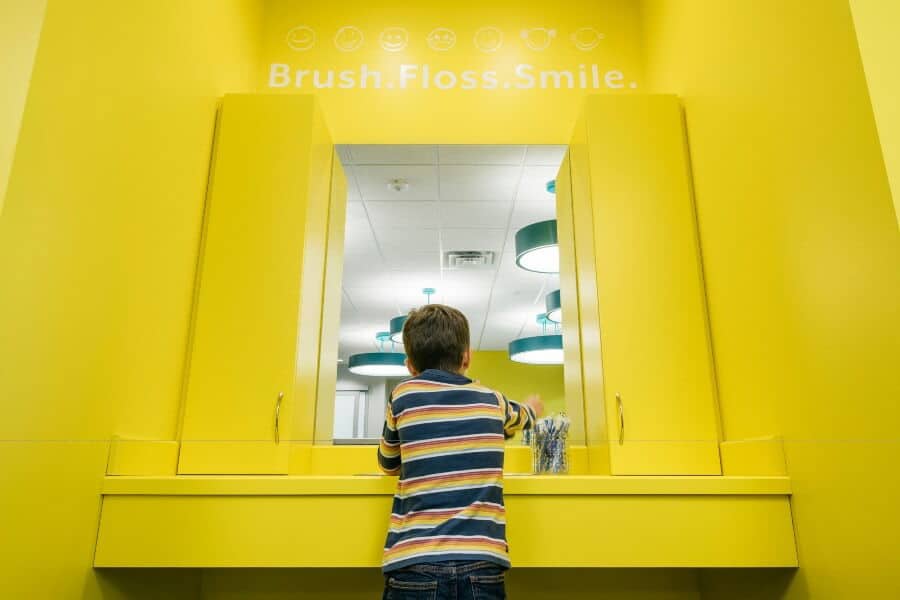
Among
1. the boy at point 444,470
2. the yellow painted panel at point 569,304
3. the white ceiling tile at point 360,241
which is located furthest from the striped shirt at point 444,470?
the white ceiling tile at point 360,241

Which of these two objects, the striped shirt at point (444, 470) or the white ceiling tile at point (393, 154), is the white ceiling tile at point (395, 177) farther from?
the striped shirt at point (444, 470)

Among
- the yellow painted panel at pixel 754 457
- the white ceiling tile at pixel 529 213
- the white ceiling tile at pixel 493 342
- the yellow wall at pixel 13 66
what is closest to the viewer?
the yellow wall at pixel 13 66

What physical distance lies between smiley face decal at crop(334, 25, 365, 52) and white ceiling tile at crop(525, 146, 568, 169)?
890 millimetres

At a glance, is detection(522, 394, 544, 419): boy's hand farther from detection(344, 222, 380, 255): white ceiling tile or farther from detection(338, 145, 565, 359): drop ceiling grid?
detection(344, 222, 380, 255): white ceiling tile

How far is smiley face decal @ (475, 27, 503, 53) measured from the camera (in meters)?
2.73

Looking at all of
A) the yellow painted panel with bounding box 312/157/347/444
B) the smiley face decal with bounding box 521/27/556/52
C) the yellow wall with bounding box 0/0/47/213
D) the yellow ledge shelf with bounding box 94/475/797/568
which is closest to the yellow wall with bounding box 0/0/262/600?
the yellow wall with bounding box 0/0/47/213

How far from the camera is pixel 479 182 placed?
8.64 feet

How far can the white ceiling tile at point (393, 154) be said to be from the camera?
8.46ft

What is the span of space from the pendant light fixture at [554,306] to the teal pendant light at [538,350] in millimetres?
74

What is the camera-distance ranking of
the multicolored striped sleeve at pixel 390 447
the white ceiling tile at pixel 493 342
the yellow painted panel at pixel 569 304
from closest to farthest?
the multicolored striped sleeve at pixel 390 447, the yellow painted panel at pixel 569 304, the white ceiling tile at pixel 493 342

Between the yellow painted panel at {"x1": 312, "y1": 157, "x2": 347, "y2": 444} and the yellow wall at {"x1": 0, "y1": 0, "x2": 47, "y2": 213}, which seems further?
the yellow painted panel at {"x1": 312, "y1": 157, "x2": 347, "y2": 444}

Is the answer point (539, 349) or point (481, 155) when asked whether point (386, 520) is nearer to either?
point (539, 349)

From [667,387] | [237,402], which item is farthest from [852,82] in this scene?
[237,402]

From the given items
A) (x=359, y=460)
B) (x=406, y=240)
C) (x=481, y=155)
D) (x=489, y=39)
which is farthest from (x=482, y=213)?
(x=359, y=460)
